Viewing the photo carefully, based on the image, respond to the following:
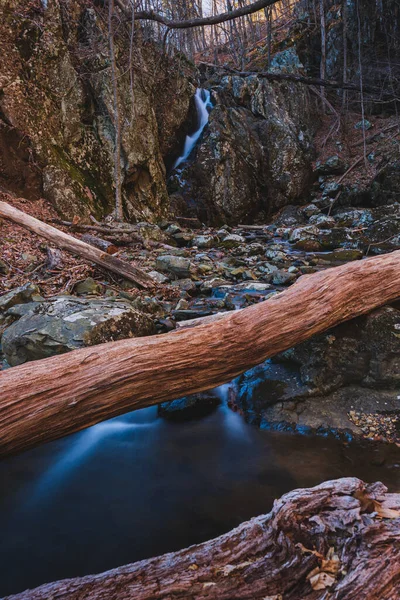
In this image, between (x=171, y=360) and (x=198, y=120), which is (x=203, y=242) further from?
(x=198, y=120)

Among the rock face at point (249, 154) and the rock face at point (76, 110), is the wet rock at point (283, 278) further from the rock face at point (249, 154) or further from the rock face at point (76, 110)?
the rock face at point (249, 154)

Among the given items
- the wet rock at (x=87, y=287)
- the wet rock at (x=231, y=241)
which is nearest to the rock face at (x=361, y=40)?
the wet rock at (x=231, y=241)

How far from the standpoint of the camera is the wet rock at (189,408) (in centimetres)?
325

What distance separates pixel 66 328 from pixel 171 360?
5.59ft

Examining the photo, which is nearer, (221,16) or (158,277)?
(221,16)

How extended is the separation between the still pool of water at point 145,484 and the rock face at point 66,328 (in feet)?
2.92

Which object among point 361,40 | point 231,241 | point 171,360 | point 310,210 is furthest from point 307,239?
point 361,40

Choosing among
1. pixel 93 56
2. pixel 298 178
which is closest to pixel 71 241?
pixel 93 56

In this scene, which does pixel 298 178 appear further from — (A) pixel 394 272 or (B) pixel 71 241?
(A) pixel 394 272

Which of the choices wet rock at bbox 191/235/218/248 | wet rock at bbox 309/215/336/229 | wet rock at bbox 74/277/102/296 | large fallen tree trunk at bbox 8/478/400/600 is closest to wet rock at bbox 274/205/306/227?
wet rock at bbox 309/215/336/229

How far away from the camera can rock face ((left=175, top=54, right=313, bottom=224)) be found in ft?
48.3

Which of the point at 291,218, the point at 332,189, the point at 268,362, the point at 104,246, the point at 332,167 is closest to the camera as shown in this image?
the point at 268,362

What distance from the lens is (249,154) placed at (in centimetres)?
1574

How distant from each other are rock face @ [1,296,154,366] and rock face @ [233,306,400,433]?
1467 millimetres
